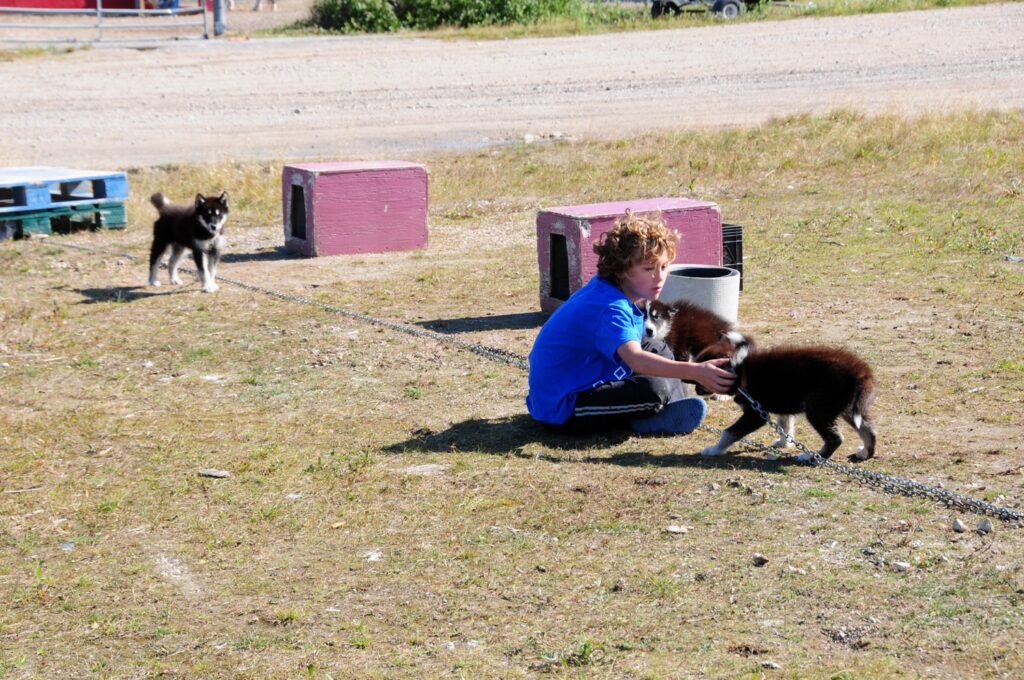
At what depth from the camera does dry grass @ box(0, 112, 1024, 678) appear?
4.55 metres

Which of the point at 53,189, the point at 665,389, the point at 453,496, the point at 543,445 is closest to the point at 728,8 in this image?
the point at 53,189

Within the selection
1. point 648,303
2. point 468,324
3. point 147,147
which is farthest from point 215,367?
point 147,147

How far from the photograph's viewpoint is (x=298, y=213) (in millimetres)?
13031

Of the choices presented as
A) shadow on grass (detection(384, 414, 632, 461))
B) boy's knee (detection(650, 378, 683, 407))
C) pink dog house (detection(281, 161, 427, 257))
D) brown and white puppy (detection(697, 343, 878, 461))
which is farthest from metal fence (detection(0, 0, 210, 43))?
brown and white puppy (detection(697, 343, 878, 461))

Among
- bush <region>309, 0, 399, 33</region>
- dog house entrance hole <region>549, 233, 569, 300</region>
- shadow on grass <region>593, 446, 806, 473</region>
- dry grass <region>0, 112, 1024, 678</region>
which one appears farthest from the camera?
bush <region>309, 0, 399, 33</region>

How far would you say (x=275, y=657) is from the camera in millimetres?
4488

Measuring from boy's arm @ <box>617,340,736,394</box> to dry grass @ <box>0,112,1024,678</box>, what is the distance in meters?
0.43

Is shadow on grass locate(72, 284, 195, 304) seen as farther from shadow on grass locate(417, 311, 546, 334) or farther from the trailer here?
the trailer

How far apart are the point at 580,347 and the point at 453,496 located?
117cm

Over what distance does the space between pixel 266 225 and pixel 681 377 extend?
9.08m

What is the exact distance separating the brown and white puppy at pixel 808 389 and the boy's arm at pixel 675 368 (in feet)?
0.53

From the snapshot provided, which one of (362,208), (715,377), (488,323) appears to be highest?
(362,208)

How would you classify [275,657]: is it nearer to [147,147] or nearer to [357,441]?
[357,441]

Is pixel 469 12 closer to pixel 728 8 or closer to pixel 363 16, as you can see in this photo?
pixel 363 16
